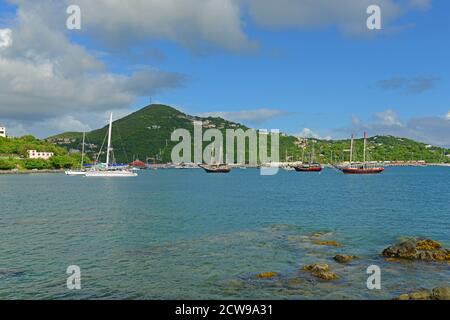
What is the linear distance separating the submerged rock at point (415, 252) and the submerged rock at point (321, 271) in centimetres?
701

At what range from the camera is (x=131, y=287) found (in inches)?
882

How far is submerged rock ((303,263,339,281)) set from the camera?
2355 cm

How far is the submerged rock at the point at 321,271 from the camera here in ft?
77.3

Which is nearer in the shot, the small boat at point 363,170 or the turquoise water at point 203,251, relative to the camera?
the turquoise water at point 203,251

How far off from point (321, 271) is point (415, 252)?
903 cm

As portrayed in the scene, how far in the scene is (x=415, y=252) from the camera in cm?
2856

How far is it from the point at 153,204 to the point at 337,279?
48.7 meters

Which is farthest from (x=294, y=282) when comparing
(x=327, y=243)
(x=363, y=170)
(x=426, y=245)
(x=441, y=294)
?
(x=363, y=170)

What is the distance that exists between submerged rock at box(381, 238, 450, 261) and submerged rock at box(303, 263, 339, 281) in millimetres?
7011

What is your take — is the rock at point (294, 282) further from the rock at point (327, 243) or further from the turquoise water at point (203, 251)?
the rock at point (327, 243)

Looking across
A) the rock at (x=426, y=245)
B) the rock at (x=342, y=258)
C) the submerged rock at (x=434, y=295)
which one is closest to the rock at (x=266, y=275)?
the rock at (x=342, y=258)
